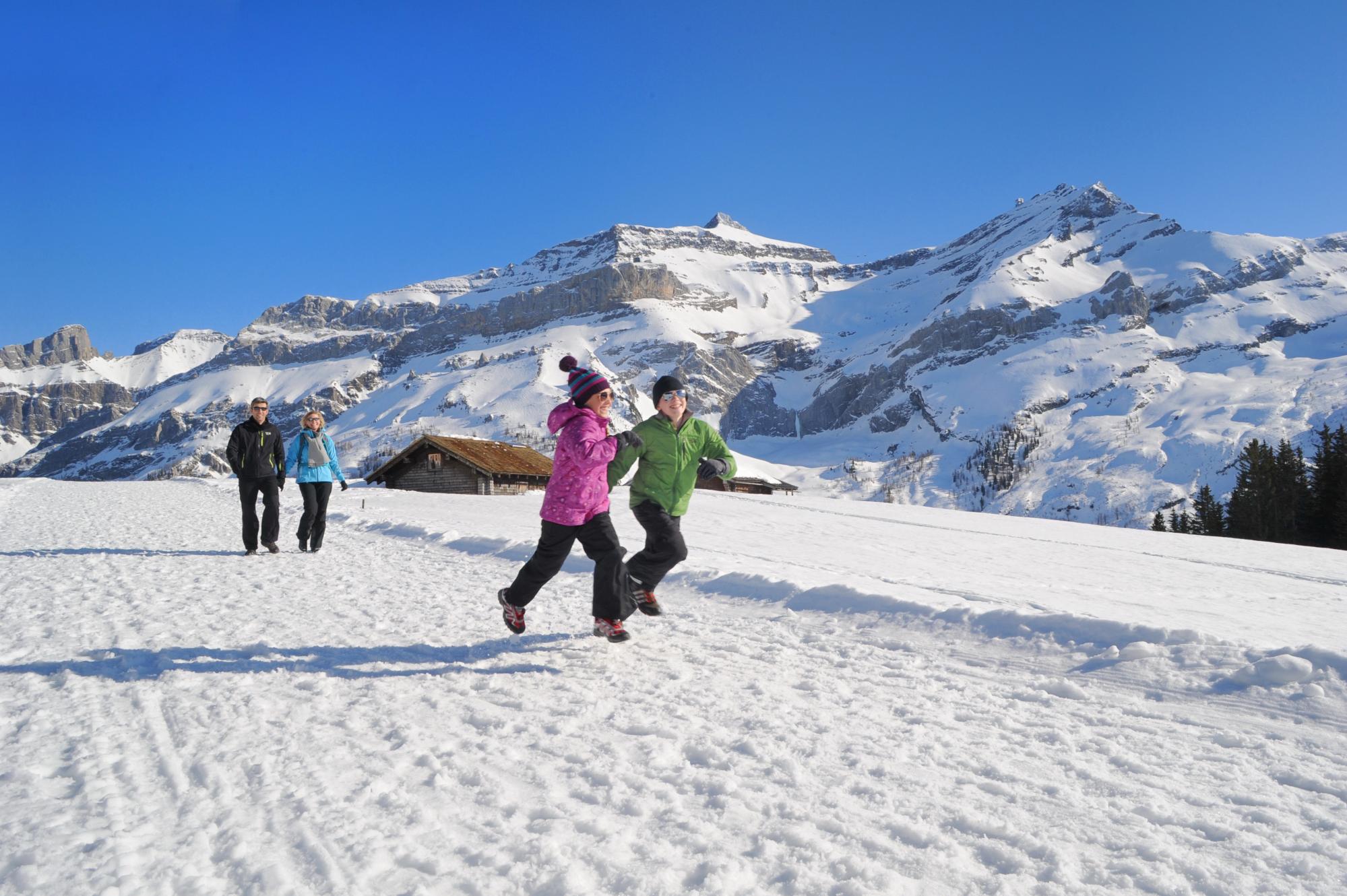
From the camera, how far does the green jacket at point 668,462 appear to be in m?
5.97

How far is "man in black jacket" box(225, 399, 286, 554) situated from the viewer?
10586 millimetres

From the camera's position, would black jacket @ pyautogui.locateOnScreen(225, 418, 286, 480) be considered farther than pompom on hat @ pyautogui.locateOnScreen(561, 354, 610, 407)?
Yes

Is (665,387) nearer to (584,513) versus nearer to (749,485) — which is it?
(584,513)

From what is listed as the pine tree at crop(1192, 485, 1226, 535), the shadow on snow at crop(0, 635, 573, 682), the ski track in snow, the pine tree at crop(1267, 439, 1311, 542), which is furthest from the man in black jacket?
the pine tree at crop(1192, 485, 1226, 535)

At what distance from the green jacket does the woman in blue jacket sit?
660 centimetres

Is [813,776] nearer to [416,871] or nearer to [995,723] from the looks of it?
[995,723]

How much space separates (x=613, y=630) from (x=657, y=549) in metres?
0.79

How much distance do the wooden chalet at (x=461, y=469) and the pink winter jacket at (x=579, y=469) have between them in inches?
1117

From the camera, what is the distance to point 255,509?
1060cm

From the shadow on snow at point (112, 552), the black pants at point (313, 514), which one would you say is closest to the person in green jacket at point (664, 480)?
the black pants at point (313, 514)

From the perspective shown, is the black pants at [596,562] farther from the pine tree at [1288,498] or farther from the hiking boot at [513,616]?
the pine tree at [1288,498]

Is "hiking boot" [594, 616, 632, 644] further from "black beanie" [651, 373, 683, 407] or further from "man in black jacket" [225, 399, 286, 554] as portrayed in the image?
"man in black jacket" [225, 399, 286, 554]

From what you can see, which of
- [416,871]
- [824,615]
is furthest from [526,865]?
[824,615]

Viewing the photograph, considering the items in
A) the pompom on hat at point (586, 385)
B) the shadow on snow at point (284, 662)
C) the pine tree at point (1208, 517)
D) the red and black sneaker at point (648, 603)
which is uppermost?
the pompom on hat at point (586, 385)
